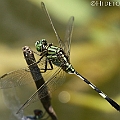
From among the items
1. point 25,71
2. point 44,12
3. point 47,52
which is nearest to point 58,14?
point 44,12

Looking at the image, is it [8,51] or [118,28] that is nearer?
[8,51]

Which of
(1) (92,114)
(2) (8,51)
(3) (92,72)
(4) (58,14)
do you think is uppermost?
(4) (58,14)

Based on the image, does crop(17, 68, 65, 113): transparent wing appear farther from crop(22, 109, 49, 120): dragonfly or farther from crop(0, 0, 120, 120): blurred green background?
crop(0, 0, 120, 120): blurred green background

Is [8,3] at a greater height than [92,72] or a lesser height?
greater

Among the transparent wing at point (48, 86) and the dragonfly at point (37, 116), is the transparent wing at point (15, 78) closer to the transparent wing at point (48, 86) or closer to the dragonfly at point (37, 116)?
the transparent wing at point (48, 86)

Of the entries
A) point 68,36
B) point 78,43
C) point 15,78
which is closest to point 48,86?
point 15,78

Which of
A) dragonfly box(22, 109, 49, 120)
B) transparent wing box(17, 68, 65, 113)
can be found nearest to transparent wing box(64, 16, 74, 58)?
transparent wing box(17, 68, 65, 113)

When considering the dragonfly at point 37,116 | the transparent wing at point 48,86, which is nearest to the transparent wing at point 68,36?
the transparent wing at point 48,86

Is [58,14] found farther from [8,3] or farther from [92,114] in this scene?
[92,114]

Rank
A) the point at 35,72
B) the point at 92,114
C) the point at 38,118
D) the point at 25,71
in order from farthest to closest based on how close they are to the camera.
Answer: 1. the point at 92,114
2. the point at 38,118
3. the point at 25,71
4. the point at 35,72
